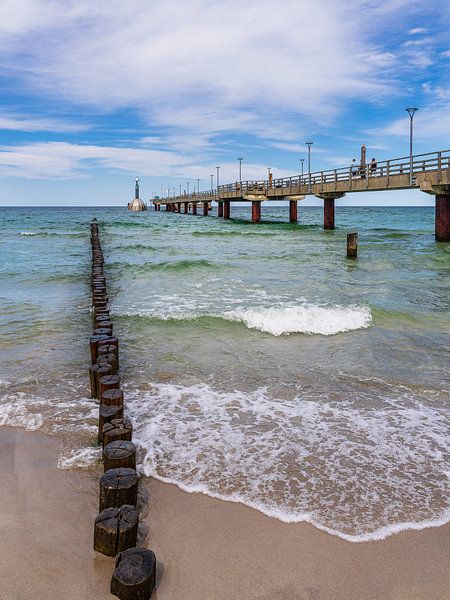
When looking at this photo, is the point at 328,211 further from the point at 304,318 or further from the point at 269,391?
the point at 269,391

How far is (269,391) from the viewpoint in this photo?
6707 millimetres

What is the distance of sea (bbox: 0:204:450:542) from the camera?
4293 mm

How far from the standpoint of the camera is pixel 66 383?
699 centimetres

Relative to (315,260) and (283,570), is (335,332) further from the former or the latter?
(315,260)

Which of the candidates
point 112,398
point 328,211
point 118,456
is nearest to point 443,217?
point 328,211

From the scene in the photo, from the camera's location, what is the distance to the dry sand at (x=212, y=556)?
3113mm

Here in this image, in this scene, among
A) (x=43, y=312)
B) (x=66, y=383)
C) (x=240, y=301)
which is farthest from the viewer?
(x=240, y=301)

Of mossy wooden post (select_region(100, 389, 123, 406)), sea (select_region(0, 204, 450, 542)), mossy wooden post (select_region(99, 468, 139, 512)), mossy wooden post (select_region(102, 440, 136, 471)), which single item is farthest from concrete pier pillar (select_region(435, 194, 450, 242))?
mossy wooden post (select_region(99, 468, 139, 512))

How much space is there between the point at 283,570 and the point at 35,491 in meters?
2.18

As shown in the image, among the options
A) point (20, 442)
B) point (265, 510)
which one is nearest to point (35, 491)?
point (20, 442)

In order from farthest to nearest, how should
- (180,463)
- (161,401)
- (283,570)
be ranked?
1. (161,401)
2. (180,463)
3. (283,570)

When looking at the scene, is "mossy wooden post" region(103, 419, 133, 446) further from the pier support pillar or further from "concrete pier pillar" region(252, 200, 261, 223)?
"concrete pier pillar" region(252, 200, 261, 223)

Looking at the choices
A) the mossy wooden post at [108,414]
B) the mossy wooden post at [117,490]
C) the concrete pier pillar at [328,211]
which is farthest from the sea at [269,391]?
the concrete pier pillar at [328,211]

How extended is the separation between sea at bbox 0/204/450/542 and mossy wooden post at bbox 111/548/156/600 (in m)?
1.24
